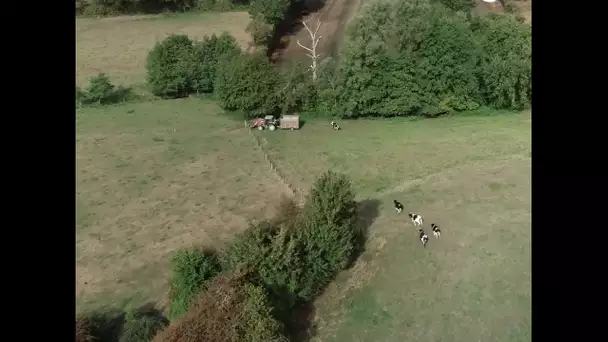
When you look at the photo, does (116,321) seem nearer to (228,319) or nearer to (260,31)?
(228,319)

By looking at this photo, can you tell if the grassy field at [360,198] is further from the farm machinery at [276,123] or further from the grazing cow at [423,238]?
the farm machinery at [276,123]

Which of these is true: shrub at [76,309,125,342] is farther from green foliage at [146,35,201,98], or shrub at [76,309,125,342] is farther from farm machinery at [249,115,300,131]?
green foliage at [146,35,201,98]

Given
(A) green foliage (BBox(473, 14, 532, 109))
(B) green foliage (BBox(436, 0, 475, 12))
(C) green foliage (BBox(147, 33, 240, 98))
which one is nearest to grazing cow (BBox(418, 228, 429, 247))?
(A) green foliage (BBox(473, 14, 532, 109))

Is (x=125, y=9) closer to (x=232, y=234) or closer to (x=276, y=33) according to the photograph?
(x=276, y=33)

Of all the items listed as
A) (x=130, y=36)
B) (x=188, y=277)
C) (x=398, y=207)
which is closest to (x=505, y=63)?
(x=398, y=207)

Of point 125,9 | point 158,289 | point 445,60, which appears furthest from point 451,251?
point 125,9

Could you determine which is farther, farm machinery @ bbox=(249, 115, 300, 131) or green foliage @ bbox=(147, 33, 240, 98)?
green foliage @ bbox=(147, 33, 240, 98)
